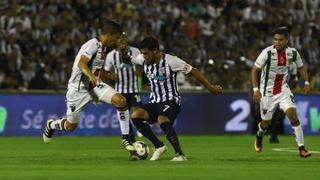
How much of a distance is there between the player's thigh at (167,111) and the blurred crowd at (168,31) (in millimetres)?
A: 12069

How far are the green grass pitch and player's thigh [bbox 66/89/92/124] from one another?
706 mm

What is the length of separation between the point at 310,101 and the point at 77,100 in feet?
45.3

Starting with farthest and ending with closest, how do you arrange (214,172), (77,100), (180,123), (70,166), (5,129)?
(180,123) → (5,129) → (77,100) → (70,166) → (214,172)

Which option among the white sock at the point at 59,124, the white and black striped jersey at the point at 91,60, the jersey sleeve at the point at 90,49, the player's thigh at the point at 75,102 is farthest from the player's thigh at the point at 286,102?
the white sock at the point at 59,124

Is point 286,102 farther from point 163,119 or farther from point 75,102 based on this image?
point 75,102

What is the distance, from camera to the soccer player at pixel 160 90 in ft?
49.4

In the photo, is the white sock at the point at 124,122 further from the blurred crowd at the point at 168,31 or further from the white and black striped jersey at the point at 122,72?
the blurred crowd at the point at 168,31

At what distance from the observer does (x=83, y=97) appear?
54.4ft

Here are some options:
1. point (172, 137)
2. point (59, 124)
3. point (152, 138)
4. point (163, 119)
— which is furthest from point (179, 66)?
point (59, 124)

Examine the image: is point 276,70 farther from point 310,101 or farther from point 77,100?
point 310,101

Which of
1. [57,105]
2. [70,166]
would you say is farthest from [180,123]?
[70,166]

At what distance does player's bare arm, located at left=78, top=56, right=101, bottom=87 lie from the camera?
15047 mm

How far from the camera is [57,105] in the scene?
27047 mm

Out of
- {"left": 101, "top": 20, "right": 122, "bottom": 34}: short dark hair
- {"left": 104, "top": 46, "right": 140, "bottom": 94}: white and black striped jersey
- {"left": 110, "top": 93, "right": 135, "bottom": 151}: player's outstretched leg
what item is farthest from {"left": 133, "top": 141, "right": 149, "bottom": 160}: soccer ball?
{"left": 104, "top": 46, "right": 140, "bottom": 94}: white and black striped jersey
